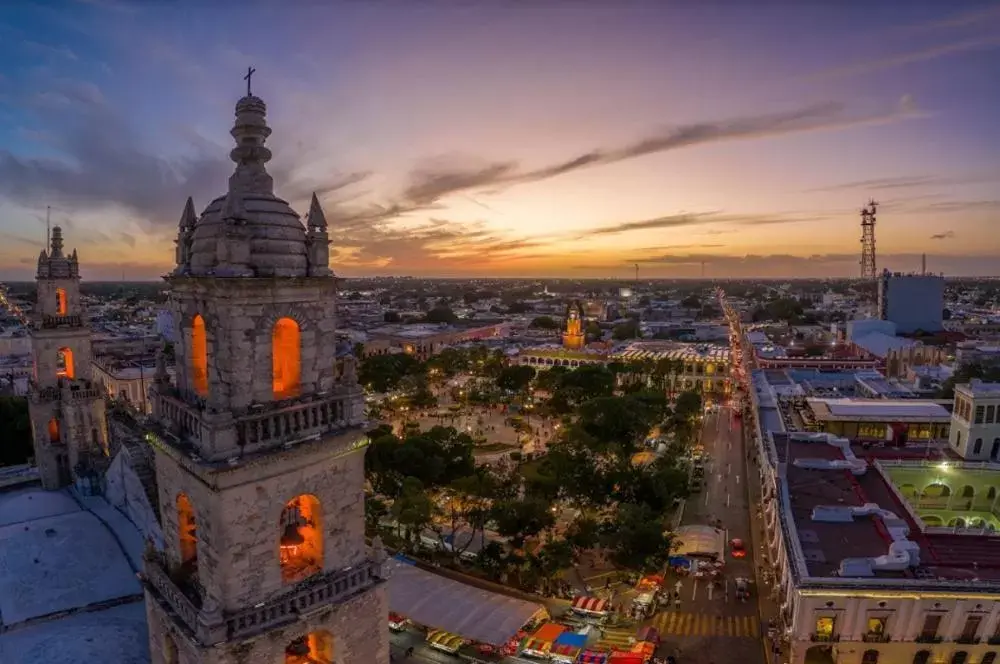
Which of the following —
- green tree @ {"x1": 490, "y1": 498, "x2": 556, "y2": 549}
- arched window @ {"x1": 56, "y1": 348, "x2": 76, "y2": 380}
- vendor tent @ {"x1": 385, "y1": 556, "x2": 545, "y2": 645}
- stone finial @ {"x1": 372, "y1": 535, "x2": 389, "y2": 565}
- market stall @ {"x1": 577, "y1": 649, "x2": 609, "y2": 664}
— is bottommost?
market stall @ {"x1": 577, "y1": 649, "x2": 609, "y2": 664}

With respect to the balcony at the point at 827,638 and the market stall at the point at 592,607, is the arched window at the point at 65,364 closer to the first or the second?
the market stall at the point at 592,607

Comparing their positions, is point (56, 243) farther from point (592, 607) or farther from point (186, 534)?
point (592, 607)

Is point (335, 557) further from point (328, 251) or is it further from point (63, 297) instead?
point (63, 297)

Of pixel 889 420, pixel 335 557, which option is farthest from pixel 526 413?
pixel 335 557

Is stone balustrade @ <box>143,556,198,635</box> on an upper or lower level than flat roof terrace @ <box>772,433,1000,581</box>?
upper

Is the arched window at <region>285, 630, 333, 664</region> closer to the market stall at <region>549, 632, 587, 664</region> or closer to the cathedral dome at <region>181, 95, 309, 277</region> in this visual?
the cathedral dome at <region>181, 95, 309, 277</region>

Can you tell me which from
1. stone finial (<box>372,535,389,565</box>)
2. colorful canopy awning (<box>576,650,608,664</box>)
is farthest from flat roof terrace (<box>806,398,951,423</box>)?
stone finial (<box>372,535,389,565</box>)
